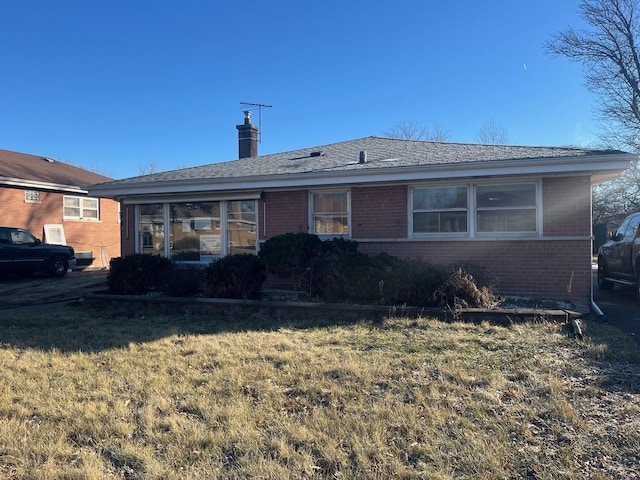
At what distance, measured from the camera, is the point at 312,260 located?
898 centimetres

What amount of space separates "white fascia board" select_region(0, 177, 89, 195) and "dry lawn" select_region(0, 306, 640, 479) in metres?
14.1

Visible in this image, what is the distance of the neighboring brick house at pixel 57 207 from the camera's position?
61.5 feet

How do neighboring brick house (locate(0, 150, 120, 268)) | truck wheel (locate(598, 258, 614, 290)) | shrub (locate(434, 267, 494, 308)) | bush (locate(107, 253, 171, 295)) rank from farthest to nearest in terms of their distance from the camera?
neighboring brick house (locate(0, 150, 120, 268))
truck wheel (locate(598, 258, 614, 290))
bush (locate(107, 253, 171, 295))
shrub (locate(434, 267, 494, 308))

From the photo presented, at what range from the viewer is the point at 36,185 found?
1917 cm

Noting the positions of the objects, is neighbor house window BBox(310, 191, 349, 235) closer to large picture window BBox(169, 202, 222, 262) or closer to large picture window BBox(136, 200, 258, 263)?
large picture window BBox(136, 200, 258, 263)

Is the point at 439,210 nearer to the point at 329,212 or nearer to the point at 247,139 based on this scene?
the point at 329,212

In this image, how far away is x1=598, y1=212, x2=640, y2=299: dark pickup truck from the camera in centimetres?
1002

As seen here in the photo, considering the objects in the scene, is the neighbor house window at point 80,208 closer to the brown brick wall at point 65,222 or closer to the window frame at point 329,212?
the brown brick wall at point 65,222

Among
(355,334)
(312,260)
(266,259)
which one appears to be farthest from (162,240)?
(355,334)

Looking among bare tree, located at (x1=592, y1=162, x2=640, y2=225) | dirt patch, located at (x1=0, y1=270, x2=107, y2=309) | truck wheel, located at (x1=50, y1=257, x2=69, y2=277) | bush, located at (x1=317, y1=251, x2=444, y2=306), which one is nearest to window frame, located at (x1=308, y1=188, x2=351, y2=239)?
bush, located at (x1=317, y1=251, x2=444, y2=306)

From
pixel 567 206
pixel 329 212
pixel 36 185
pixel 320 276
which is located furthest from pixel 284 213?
pixel 36 185

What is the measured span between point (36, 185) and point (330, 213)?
1461 centimetres

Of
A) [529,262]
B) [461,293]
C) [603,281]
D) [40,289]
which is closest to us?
[461,293]

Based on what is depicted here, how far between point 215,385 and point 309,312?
351 cm
